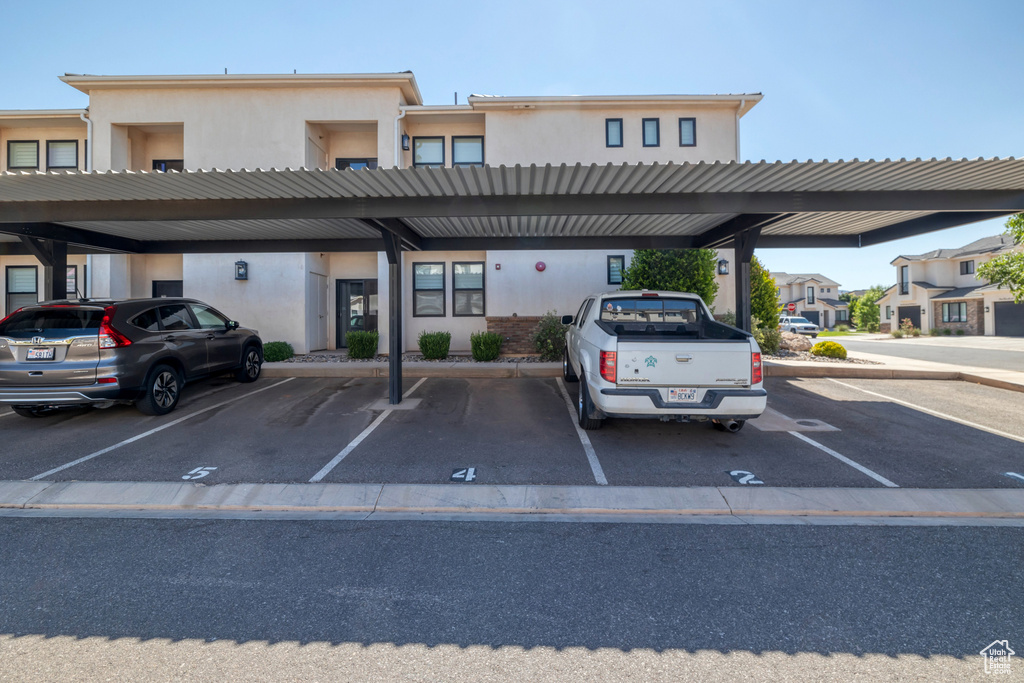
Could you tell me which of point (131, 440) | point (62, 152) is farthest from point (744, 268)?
point (62, 152)

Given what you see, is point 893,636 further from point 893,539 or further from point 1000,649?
point 893,539

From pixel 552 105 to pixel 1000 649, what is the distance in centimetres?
1459

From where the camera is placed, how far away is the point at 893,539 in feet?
13.0

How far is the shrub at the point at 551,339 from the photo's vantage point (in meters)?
12.9

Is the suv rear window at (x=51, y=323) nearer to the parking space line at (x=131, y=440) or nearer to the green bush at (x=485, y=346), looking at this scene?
the parking space line at (x=131, y=440)

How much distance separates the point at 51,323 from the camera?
677 centimetres

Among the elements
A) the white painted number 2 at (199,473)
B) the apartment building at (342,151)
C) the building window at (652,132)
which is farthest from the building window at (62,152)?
the building window at (652,132)

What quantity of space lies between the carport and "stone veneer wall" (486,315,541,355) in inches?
194

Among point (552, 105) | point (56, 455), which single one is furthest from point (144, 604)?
point (552, 105)

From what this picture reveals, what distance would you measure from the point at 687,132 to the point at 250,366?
13267 mm

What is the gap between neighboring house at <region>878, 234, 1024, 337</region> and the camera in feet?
101

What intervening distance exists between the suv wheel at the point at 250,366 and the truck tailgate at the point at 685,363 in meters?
7.97

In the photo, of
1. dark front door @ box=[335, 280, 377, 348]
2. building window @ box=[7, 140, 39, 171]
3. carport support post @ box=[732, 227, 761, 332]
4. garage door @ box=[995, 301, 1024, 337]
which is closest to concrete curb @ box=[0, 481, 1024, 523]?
carport support post @ box=[732, 227, 761, 332]

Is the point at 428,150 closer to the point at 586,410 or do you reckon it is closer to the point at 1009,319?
the point at 586,410
